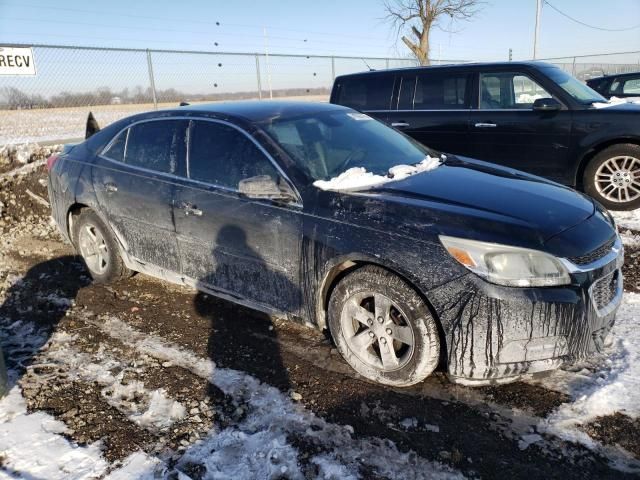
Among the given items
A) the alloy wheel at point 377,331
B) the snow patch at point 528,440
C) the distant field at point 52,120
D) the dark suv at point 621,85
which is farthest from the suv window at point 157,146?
the dark suv at point 621,85

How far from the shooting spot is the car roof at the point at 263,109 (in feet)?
12.3

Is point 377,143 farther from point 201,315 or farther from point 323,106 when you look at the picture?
point 201,315

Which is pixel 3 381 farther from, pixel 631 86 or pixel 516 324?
pixel 631 86

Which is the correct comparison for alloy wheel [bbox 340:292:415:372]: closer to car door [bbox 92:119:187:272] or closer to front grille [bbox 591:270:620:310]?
front grille [bbox 591:270:620:310]

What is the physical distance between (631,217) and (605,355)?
3.63 metres

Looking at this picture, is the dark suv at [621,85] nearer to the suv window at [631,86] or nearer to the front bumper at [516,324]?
the suv window at [631,86]

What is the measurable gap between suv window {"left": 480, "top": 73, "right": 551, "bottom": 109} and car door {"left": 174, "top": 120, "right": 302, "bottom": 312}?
4.66 m

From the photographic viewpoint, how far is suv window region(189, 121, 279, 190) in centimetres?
344

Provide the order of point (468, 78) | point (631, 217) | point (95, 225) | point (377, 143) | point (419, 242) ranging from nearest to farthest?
point (419, 242), point (377, 143), point (95, 225), point (631, 217), point (468, 78)

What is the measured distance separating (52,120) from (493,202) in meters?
12.9

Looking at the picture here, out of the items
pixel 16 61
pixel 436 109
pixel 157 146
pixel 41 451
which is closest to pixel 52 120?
pixel 16 61

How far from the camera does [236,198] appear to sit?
11.3ft

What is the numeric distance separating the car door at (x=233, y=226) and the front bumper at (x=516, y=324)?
106 centimetres

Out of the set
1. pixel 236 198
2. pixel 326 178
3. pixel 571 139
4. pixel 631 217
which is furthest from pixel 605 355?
pixel 571 139
